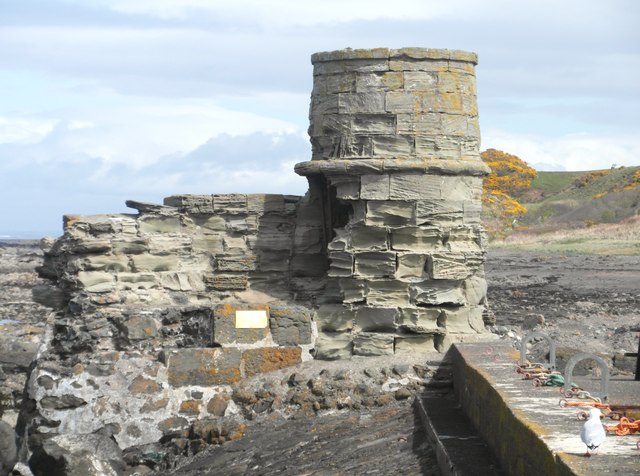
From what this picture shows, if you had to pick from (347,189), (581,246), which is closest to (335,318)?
(347,189)

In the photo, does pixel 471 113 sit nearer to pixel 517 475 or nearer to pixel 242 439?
pixel 242 439

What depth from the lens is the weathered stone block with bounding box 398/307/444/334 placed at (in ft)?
38.2

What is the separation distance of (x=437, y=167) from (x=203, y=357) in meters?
2.86

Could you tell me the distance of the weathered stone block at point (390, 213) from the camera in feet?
37.7

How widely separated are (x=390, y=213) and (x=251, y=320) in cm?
169

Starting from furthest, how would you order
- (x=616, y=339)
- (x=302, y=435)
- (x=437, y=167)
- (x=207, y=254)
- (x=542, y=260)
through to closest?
1. (x=542, y=260)
2. (x=616, y=339)
3. (x=207, y=254)
4. (x=437, y=167)
5. (x=302, y=435)

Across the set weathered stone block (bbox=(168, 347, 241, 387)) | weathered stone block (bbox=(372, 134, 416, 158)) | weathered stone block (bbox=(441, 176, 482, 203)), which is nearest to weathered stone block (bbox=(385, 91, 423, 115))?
weathered stone block (bbox=(372, 134, 416, 158))

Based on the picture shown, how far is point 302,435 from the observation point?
34.9ft

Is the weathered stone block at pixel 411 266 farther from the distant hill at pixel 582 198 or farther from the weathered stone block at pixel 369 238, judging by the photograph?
the distant hill at pixel 582 198

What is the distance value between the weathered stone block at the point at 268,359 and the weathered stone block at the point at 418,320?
1052mm

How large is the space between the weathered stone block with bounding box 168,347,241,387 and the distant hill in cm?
3907

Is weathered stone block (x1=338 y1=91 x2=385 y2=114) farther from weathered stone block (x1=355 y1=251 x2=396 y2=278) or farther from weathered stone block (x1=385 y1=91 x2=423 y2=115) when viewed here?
weathered stone block (x1=355 y1=251 x2=396 y2=278)

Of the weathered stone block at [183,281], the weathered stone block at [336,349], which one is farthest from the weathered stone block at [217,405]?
the weathered stone block at [183,281]

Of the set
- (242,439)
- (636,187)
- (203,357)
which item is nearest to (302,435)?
(242,439)
